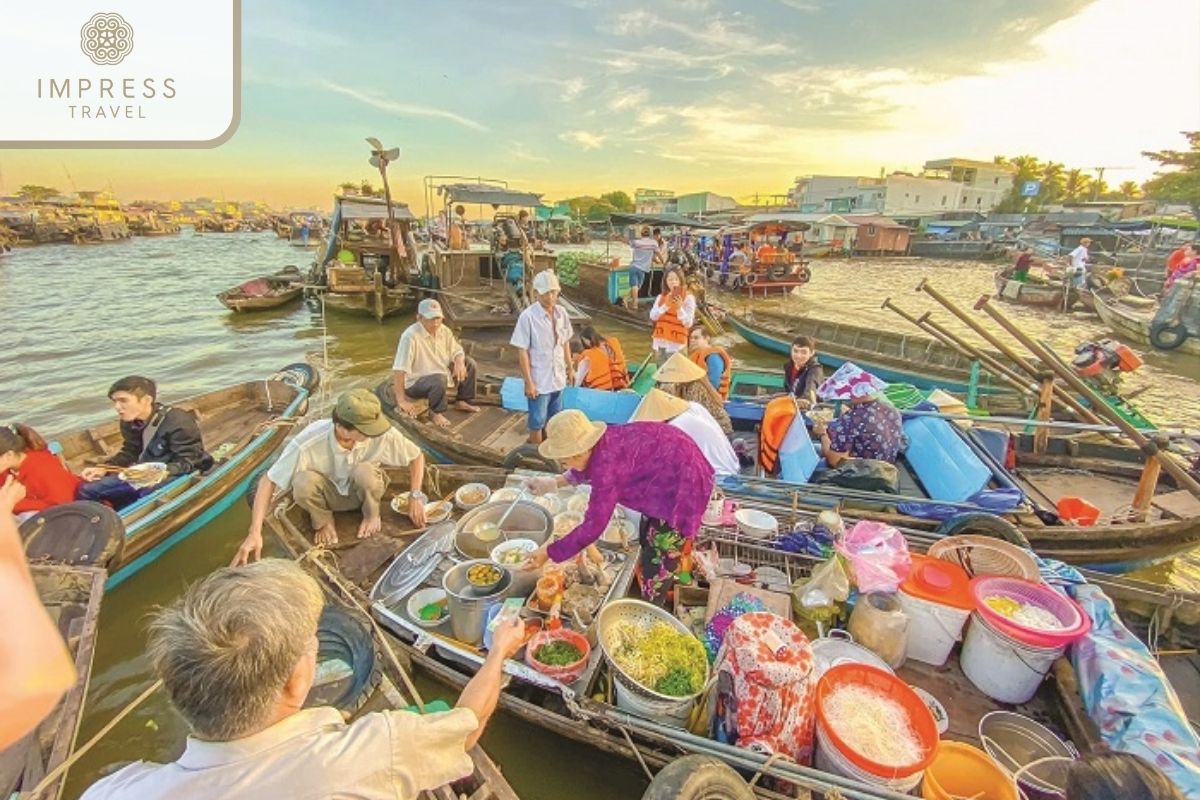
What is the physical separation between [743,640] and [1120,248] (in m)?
41.9

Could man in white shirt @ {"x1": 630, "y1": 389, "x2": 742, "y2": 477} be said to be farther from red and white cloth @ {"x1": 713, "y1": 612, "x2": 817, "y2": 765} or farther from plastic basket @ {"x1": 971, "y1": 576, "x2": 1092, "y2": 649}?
plastic basket @ {"x1": 971, "y1": 576, "x2": 1092, "y2": 649}

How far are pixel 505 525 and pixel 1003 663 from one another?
12.4 ft

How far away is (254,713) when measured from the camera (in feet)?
5.05

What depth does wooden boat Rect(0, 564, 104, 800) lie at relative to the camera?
2.82 meters

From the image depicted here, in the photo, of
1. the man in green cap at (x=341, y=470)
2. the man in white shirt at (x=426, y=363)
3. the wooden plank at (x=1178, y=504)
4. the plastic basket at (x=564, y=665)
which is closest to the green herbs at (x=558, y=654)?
the plastic basket at (x=564, y=665)

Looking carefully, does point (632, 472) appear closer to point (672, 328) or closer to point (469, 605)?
point (469, 605)

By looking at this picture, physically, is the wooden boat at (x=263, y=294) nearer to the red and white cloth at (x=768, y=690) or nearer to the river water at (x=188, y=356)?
the river water at (x=188, y=356)

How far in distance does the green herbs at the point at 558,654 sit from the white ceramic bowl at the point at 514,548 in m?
0.78

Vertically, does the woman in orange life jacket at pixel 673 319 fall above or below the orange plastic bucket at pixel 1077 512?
above

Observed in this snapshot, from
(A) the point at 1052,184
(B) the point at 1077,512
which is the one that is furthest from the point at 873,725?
(A) the point at 1052,184

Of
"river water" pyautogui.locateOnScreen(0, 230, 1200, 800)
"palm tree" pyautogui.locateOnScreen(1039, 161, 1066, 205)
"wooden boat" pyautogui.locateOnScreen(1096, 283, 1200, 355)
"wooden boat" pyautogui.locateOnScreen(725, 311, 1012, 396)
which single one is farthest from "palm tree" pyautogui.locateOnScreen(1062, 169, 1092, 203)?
"wooden boat" pyautogui.locateOnScreen(725, 311, 1012, 396)

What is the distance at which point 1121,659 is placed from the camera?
3057 millimetres

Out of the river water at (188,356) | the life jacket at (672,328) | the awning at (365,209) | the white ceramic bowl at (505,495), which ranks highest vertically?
the awning at (365,209)

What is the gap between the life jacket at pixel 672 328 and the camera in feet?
28.3
